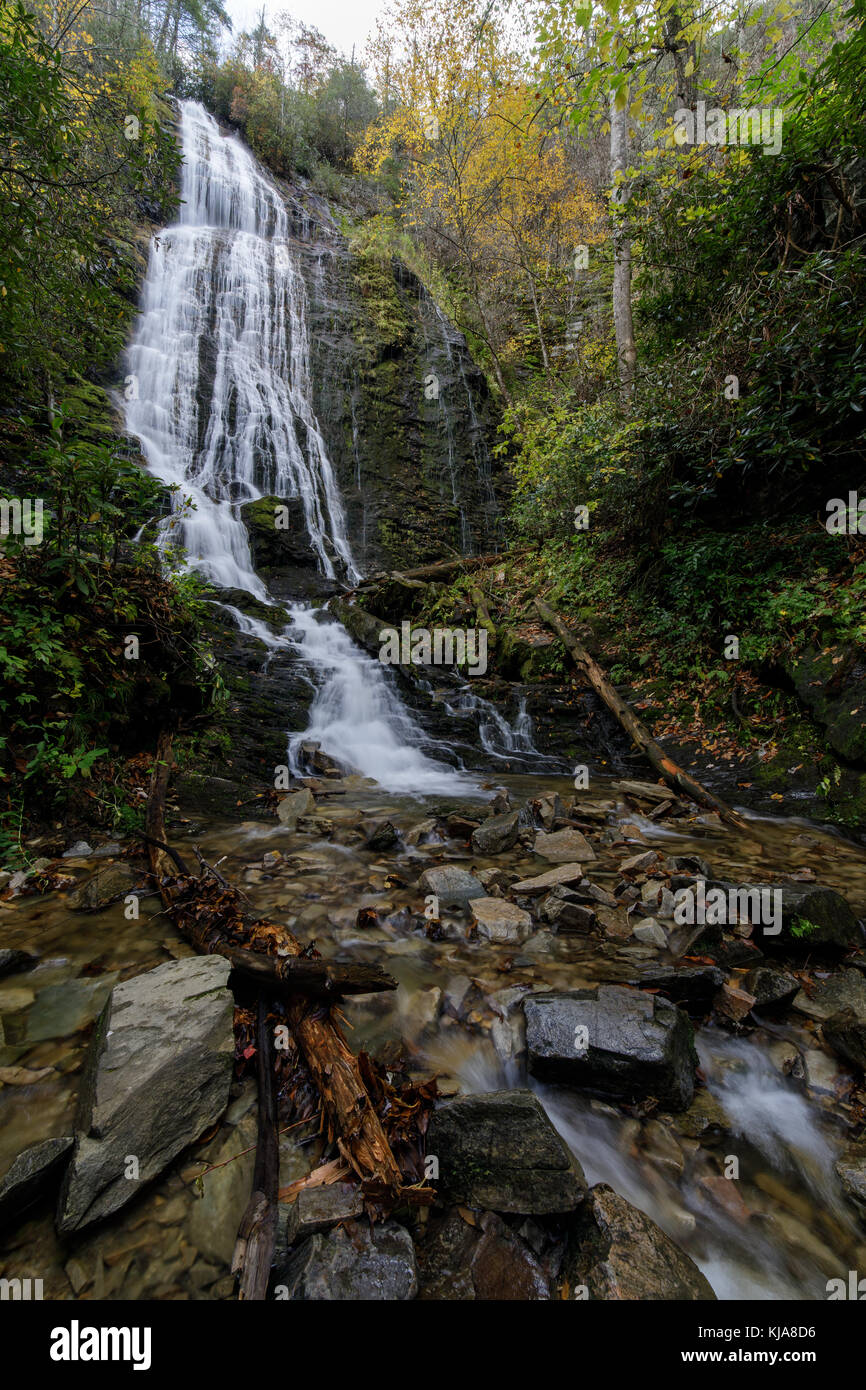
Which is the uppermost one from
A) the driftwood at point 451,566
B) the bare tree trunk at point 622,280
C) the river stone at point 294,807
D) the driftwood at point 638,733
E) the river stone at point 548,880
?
the bare tree trunk at point 622,280

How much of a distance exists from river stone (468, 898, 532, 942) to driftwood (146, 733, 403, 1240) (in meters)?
1.17

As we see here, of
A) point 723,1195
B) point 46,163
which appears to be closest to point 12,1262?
point 723,1195

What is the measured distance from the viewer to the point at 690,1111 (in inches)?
85.5

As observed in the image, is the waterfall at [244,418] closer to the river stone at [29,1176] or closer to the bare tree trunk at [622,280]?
the river stone at [29,1176]

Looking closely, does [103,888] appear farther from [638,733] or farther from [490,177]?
[490,177]

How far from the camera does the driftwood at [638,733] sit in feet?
17.1

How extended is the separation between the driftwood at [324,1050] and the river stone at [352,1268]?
13cm

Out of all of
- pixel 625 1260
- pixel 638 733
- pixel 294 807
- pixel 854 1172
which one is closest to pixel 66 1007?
pixel 625 1260

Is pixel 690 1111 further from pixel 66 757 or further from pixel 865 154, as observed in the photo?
pixel 865 154

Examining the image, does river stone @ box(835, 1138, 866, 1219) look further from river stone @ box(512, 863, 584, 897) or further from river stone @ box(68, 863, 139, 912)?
river stone @ box(68, 863, 139, 912)

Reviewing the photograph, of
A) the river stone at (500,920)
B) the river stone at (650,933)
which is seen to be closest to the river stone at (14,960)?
→ the river stone at (500,920)

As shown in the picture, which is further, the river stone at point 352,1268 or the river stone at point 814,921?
the river stone at point 814,921

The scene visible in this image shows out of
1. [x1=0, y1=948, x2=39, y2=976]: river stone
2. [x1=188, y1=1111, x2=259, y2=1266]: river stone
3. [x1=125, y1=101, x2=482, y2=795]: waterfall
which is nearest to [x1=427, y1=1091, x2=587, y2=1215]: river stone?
[x1=188, y1=1111, x2=259, y2=1266]: river stone

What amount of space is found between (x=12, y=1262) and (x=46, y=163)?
762cm
